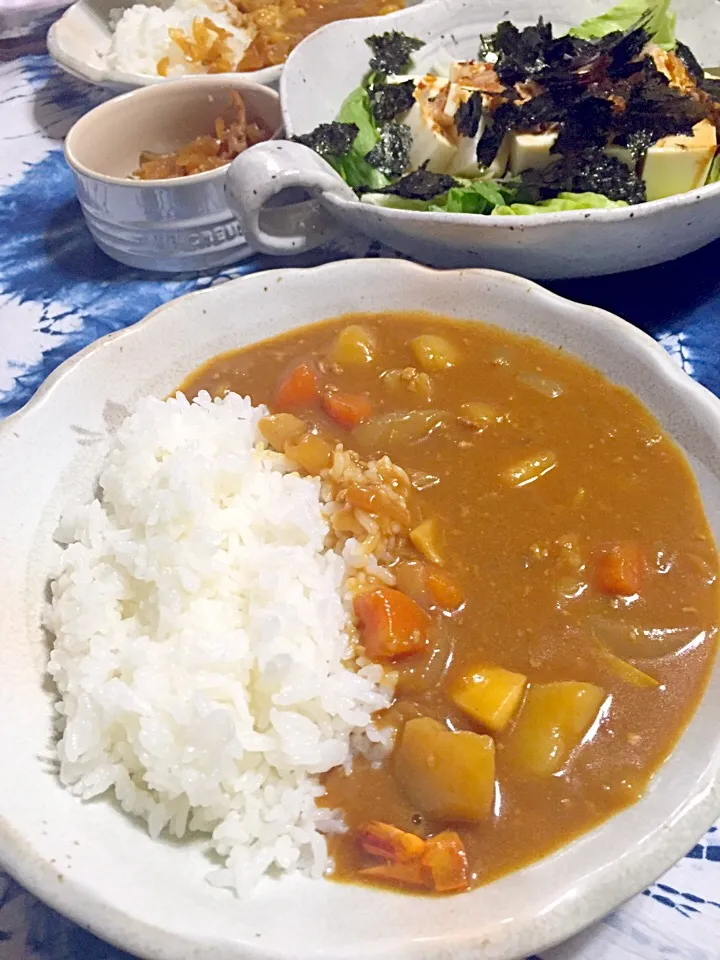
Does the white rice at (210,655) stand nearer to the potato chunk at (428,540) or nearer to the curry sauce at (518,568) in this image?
the curry sauce at (518,568)

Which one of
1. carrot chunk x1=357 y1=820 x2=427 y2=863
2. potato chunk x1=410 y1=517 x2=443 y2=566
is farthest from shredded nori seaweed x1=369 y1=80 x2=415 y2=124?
carrot chunk x1=357 y1=820 x2=427 y2=863

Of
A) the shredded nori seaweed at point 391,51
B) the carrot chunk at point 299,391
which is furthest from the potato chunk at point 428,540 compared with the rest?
the shredded nori seaweed at point 391,51

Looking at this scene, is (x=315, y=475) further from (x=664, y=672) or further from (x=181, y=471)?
(x=664, y=672)

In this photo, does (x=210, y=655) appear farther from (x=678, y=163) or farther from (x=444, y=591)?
(x=678, y=163)

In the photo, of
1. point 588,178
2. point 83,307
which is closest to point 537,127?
point 588,178

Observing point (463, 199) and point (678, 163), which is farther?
point (463, 199)
